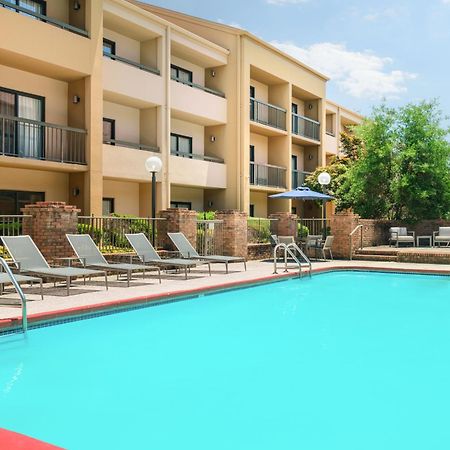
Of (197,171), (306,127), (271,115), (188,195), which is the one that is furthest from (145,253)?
(306,127)

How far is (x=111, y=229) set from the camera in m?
14.8

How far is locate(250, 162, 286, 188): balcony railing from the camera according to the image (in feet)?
87.5

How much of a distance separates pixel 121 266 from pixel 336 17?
13.1 m

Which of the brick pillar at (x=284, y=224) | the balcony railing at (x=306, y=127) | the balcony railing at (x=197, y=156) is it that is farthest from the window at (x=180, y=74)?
the balcony railing at (x=306, y=127)

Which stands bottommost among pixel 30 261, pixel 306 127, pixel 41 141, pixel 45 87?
pixel 30 261

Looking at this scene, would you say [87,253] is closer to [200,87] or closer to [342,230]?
[342,230]

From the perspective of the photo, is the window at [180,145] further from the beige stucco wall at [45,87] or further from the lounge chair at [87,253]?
the lounge chair at [87,253]

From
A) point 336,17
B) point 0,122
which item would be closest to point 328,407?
point 0,122

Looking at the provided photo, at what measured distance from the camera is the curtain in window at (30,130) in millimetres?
16547

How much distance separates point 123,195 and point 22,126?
548 centimetres

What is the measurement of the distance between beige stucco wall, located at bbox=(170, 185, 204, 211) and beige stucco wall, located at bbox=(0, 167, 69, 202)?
6499 millimetres

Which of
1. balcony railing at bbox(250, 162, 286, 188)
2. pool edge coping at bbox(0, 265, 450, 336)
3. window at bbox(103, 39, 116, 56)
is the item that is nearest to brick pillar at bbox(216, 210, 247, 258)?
pool edge coping at bbox(0, 265, 450, 336)

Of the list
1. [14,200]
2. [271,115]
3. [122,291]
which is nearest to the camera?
[122,291]

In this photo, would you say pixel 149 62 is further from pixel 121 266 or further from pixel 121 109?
pixel 121 266
